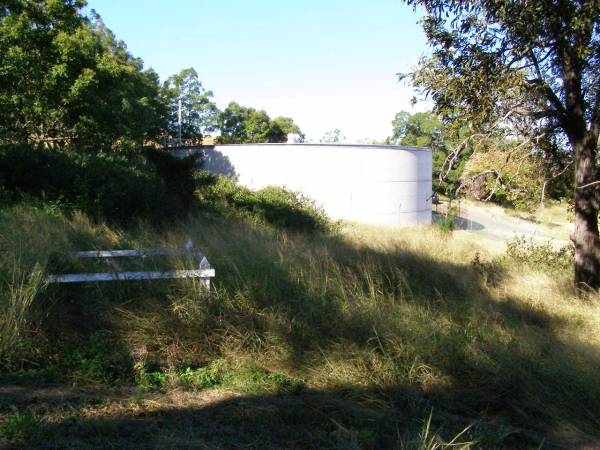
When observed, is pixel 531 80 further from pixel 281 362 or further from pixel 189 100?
pixel 189 100

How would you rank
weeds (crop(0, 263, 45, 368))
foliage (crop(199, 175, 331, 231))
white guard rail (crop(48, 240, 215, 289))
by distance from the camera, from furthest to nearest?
foliage (crop(199, 175, 331, 231)) → white guard rail (crop(48, 240, 215, 289)) → weeds (crop(0, 263, 45, 368))

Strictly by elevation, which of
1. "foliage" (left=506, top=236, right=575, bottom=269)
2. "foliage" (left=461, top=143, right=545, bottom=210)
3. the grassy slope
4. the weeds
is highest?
"foliage" (left=461, top=143, right=545, bottom=210)

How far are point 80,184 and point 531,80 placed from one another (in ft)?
34.5

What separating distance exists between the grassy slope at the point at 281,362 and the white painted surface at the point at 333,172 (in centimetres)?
2396

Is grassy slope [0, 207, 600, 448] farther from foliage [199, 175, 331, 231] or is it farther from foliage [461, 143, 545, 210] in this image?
foliage [199, 175, 331, 231]

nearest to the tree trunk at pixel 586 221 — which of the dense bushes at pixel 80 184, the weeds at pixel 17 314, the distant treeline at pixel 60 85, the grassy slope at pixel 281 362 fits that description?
the grassy slope at pixel 281 362

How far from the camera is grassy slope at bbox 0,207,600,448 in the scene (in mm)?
3432

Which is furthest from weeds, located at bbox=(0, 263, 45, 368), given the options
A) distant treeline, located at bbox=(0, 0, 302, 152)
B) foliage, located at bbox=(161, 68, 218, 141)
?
foliage, located at bbox=(161, 68, 218, 141)

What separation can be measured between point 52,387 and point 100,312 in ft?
3.67

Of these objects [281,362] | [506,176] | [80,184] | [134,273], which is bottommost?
[281,362]

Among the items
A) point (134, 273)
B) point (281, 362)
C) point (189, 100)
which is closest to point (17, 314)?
point (134, 273)

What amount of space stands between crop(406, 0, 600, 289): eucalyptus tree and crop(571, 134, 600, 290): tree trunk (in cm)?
2

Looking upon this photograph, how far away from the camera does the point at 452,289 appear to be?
292 inches

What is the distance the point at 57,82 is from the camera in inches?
837
